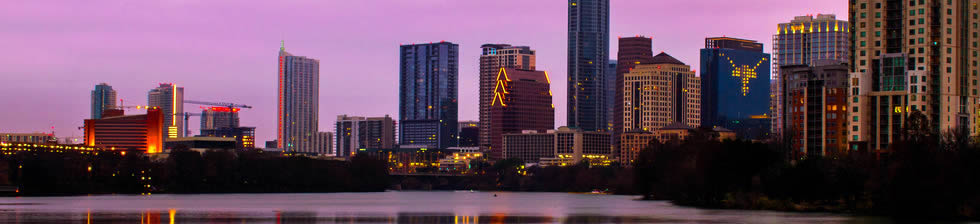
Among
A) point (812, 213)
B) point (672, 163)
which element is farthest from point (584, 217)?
point (672, 163)

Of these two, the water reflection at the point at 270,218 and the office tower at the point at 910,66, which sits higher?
the office tower at the point at 910,66

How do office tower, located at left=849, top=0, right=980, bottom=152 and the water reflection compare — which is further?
office tower, located at left=849, top=0, right=980, bottom=152

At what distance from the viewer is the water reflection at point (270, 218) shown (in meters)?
113

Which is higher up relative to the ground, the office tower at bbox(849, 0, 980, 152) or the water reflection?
the office tower at bbox(849, 0, 980, 152)

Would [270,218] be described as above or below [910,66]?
below

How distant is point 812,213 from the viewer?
126188 millimetres

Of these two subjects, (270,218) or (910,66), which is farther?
(910,66)

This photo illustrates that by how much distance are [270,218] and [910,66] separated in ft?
357

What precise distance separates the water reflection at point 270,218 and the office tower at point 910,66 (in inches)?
3107

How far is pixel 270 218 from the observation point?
122500 mm

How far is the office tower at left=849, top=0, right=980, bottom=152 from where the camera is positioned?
184625 mm

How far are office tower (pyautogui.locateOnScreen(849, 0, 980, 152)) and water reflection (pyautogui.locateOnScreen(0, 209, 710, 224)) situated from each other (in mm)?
78925

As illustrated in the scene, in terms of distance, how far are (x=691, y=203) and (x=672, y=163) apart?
45.5ft

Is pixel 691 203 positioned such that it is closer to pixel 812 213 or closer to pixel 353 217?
pixel 812 213
